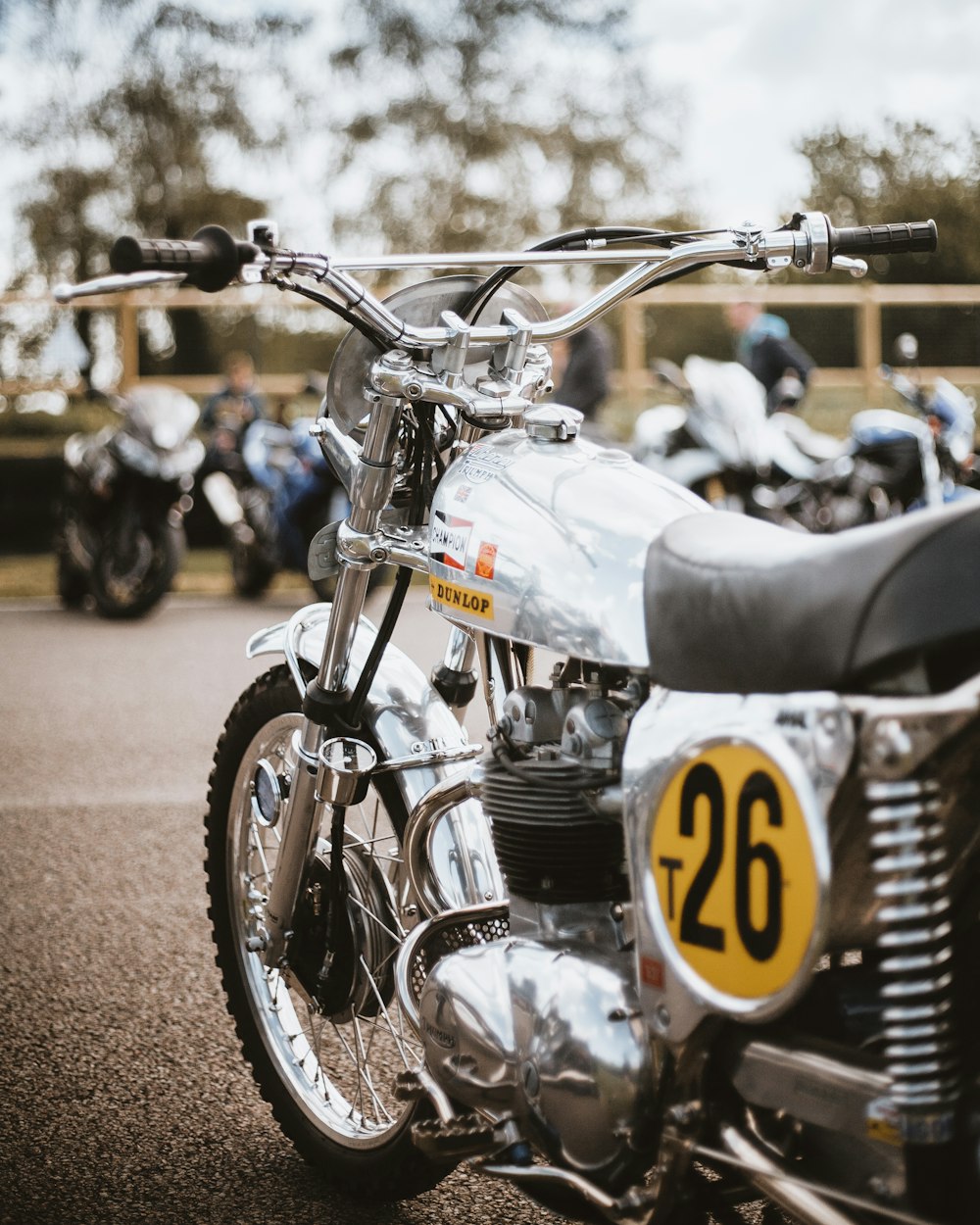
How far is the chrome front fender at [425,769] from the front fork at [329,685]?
2.4 inches

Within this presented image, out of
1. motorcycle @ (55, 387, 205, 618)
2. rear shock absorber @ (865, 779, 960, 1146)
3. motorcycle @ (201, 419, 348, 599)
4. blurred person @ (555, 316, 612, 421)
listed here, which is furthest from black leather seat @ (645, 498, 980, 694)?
blurred person @ (555, 316, 612, 421)

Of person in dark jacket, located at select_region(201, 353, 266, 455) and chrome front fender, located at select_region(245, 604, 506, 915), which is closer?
chrome front fender, located at select_region(245, 604, 506, 915)

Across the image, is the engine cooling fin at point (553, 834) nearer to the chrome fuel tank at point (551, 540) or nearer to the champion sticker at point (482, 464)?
the chrome fuel tank at point (551, 540)

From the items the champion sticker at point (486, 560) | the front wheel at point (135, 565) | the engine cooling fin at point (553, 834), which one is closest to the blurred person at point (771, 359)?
the front wheel at point (135, 565)

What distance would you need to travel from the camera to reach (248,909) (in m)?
2.88

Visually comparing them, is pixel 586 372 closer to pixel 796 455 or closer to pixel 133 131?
pixel 796 455

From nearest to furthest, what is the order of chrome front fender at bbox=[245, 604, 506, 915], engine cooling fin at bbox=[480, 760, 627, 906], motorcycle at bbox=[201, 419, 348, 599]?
engine cooling fin at bbox=[480, 760, 627, 906] < chrome front fender at bbox=[245, 604, 506, 915] < motorcycle at bbox=[201, 419, 348, 599]

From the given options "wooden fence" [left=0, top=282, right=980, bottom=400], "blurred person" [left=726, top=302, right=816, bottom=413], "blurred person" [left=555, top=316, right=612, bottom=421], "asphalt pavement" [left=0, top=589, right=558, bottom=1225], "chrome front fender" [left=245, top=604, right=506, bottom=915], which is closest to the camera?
"chrome front fender" [left=245, top=604, right=506, bottom=915]

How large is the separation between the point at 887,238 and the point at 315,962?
155cm

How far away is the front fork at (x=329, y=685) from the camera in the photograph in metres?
2.38

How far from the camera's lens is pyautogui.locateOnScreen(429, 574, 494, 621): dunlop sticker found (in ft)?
6.82

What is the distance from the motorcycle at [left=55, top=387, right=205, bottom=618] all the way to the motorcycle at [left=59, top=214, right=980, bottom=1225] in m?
7.19

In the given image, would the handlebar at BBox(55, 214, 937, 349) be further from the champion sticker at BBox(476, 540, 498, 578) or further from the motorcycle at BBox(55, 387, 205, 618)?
the motorcycle at BBox(55, 387, 205, 618)

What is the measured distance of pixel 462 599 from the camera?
2143mm
